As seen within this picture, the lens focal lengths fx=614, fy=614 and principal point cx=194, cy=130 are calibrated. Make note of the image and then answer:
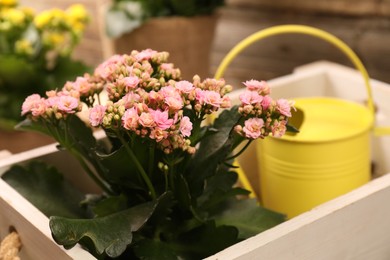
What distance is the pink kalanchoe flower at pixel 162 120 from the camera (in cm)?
62

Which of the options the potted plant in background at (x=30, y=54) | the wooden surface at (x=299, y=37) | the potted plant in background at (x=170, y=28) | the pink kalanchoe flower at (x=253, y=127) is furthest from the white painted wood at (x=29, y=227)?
the wooden surface at (x=299, y=37)

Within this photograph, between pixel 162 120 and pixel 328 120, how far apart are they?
1.58 ft

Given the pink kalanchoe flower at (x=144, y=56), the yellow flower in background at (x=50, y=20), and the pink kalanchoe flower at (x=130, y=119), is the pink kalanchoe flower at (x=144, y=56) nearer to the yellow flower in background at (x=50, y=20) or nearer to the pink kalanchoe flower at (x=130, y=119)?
the pink kalanchoe flower at (x=130, y=119)

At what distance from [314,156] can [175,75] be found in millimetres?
284

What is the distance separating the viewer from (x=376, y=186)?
763mm

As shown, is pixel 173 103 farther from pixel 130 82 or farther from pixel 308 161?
pixel 308 161

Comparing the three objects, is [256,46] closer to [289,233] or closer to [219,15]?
[219,15]

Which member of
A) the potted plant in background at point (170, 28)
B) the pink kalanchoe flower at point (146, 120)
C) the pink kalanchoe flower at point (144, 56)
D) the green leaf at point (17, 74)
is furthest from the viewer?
the potted plant in background at point (170, 28)

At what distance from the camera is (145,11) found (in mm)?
1768

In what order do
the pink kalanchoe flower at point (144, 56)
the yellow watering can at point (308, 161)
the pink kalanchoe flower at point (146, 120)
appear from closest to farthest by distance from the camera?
1. the pink kalanchoe flower at point (146, 120)
2. the pink kalanchoe flower at point (144, 56)
3. the yellow watering can at point (308, 161)

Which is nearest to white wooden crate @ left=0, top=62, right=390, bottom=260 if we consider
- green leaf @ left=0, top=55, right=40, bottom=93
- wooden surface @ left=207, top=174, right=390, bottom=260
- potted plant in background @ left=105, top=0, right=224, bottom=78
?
wooden surface @ left=207, top=174, right=390, bottom=260

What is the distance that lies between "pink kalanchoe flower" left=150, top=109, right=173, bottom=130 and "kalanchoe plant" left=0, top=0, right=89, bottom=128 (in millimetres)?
867

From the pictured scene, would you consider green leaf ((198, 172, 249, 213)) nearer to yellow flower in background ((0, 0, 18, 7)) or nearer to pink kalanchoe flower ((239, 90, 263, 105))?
pink kalanchoe flower ((239, 90, 263, 105))

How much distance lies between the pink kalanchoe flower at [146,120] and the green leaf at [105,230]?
0.13m
